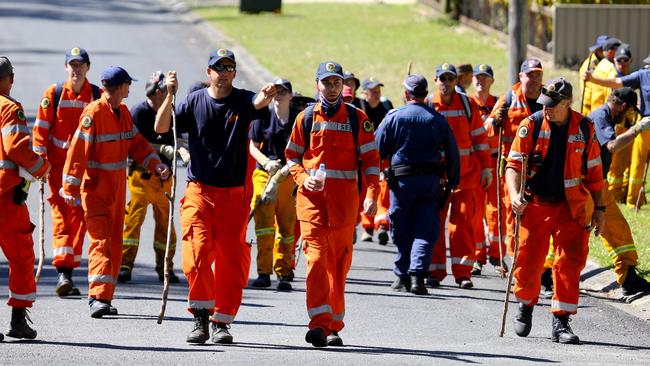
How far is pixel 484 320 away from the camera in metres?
12.5

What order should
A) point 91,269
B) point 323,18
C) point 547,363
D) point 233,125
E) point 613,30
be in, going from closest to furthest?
point 547,363, point 233,125, point 91,269, point 613,30, point 323,18

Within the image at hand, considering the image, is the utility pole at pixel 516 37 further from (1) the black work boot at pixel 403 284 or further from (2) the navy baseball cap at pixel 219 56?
(2) the navy baseball cap at pixel 219 56

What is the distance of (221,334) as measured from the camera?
10891 mm

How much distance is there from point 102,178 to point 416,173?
3079 millimetres

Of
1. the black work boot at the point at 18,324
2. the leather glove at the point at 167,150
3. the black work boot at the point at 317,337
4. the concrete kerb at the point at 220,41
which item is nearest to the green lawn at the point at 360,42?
the concrete kerb at the point at 220,41

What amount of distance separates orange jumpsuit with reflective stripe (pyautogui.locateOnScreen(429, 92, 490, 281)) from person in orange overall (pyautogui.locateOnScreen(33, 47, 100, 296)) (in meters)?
3.38

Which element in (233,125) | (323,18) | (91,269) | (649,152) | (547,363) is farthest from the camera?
(323,18)

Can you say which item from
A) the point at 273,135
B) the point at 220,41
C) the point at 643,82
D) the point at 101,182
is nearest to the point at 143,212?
the point at 273,135

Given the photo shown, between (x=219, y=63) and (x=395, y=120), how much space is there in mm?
3127

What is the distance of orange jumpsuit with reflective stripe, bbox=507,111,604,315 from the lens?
37.6 ft

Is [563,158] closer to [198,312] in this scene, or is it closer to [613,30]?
[198,312]

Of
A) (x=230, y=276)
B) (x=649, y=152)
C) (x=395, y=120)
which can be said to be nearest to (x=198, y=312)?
(x=230, y=276)

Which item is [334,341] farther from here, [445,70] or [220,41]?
[220,41]

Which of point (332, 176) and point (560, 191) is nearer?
point (332, 176)
